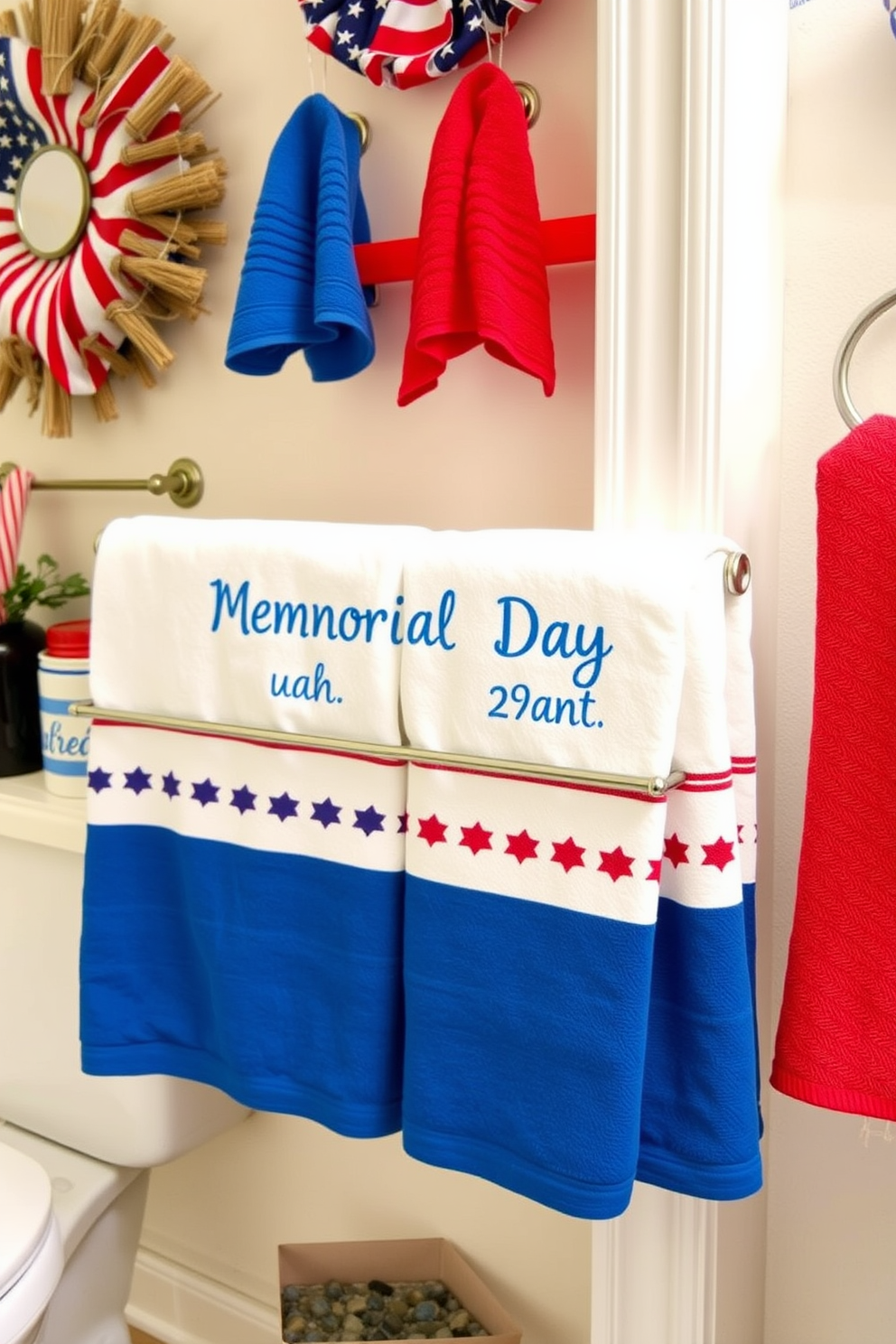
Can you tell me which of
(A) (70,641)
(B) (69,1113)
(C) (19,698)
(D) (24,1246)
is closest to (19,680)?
(C) (19,698)

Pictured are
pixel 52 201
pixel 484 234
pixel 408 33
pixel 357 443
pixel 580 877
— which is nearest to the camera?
pixel 580 877

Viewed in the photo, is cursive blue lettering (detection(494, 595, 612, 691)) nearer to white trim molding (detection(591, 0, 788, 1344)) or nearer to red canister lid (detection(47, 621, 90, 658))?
white trim molding (detection(591, 0, 788, 1344))

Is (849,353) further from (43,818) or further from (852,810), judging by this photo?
(43,818)

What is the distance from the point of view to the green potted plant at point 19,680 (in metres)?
1.30

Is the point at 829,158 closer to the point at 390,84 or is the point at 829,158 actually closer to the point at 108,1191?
the point at 390,84

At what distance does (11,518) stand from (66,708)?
23 cm

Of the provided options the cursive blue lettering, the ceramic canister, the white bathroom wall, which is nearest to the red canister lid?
the ceramic canister

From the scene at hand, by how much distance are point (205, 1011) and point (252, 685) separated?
295 millimetres

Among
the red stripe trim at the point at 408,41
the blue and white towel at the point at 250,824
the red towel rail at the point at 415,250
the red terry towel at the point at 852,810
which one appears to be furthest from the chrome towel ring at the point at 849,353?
the red stripe trim at the point at 408,41

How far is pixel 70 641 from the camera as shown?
124cm

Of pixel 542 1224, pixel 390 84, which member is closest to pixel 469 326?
pixel 390 84

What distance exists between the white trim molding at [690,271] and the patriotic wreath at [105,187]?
1.71 feet

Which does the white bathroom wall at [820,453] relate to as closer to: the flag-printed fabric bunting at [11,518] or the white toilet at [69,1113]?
the white toilet at [69,1113]

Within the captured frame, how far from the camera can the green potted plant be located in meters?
1.30
